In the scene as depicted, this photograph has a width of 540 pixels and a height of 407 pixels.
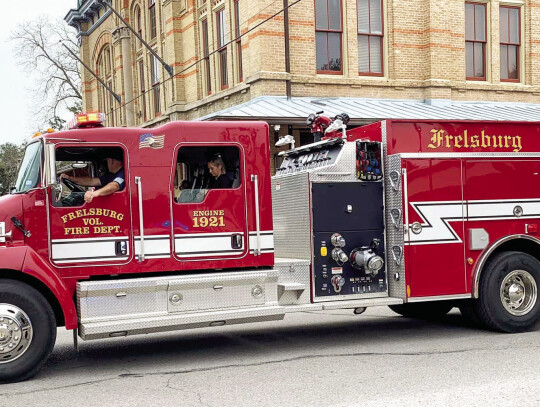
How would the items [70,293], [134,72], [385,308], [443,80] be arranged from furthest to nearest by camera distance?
[134,72] < [443,80] < [385,308] < [70,293]

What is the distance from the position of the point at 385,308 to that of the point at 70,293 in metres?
5.94

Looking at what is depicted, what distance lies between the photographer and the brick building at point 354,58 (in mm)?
17906

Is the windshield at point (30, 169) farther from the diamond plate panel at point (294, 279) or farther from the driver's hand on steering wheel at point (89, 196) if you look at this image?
the diamond plate panel at point (294, 279)

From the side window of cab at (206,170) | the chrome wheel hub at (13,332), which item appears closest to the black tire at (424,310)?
the side window of cab at (206,170)

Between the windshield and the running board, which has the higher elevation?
the windshield

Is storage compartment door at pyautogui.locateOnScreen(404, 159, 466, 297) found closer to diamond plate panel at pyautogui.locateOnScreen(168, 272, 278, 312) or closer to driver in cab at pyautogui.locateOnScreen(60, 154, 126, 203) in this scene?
diamond plate panel at pyautogui.locateOnScreen(168, 272, 278, 312)

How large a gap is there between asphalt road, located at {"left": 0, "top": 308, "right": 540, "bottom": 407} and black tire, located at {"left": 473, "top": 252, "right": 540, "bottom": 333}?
17cm

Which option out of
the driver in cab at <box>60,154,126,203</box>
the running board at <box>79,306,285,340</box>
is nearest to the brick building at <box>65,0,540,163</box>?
the driver in cab at <box>60,154,126,203</box>

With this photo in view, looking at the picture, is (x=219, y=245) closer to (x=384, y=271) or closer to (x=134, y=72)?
(x=384, y=271)

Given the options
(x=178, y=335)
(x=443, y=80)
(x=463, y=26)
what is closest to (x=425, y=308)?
(x=178, y=335)

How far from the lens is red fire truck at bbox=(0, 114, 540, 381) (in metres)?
6.81

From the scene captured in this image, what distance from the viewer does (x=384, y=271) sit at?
8250mm

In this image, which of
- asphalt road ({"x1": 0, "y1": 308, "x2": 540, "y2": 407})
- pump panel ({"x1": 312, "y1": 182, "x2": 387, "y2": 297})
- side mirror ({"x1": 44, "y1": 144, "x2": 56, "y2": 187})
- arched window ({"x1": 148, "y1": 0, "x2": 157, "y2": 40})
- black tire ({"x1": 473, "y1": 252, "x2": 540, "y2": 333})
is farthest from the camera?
arched window ({"x1": 148, "y1": 0, "x2": 157, "y2": 40})

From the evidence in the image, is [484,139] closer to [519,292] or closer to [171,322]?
[519,292]
